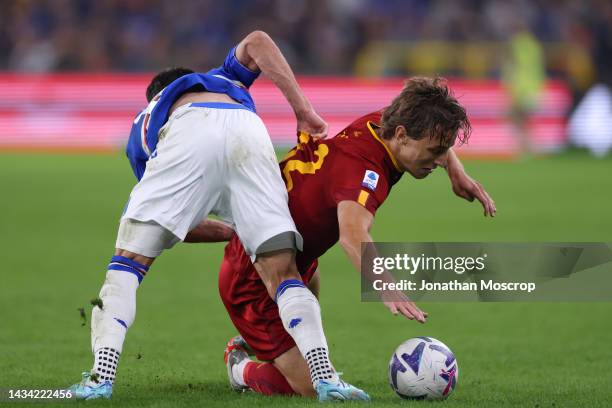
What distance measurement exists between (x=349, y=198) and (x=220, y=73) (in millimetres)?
1220

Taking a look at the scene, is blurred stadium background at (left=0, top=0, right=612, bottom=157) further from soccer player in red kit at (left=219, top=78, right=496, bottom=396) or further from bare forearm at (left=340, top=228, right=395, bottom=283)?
bare forearm at (left=340, top=228, right=395, bottom=283)

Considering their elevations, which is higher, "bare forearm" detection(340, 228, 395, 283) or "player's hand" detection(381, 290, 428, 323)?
"bare forearm" detection(340, 228, 395, 283)

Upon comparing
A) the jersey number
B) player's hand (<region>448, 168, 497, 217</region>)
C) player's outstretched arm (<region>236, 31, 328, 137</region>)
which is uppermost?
player's outstretched arm (<region>236, 31, 328, 137</region>)

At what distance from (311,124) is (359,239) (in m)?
1.03

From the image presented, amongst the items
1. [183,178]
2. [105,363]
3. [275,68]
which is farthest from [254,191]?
[105,363]

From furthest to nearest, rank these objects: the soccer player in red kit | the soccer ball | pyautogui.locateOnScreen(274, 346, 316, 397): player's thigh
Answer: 1. pyautogui.locateOnScreen(274, 346, 316, 397): player's thigh
2. the soccer ball
3. the soccer player in red kit

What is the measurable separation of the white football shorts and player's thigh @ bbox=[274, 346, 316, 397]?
627 millimetres

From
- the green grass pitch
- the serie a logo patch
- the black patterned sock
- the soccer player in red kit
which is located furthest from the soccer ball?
the black patterned sock

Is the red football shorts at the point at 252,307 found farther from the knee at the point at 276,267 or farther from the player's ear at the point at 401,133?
the player's ear at the point at 401,133

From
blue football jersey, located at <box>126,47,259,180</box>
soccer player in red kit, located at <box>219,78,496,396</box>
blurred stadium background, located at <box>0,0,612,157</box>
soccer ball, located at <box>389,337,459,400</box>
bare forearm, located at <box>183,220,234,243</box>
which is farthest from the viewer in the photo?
blurred stadium background, located at <box>0,0,612,157</box>

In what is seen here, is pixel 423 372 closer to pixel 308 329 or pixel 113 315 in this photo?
pixel 308 329

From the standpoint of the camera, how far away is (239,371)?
5.75 m

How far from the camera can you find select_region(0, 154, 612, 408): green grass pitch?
18.9 ft

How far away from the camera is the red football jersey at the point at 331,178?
5168 mm
